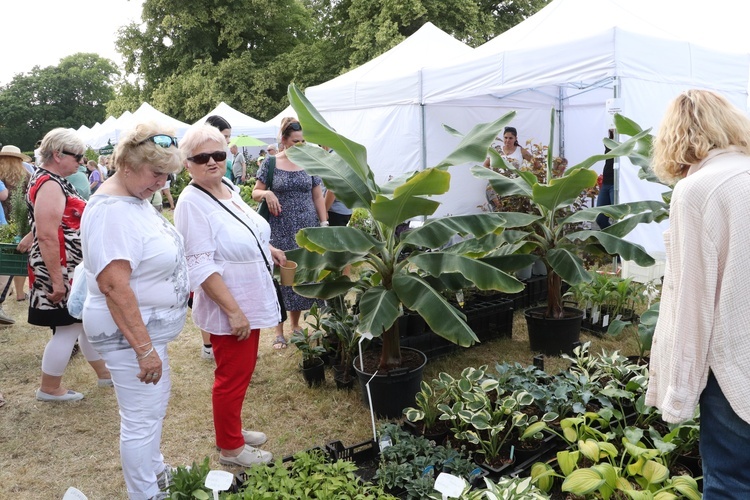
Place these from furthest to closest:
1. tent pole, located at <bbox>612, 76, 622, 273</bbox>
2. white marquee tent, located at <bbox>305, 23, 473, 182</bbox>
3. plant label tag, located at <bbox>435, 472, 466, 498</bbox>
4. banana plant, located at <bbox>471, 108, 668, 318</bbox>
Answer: white marquee tent, located at <bbox>305, 23, 473, 182</bbox>, tent pole, located at <bbox>612, 76, 622, 273</bbox>, banana plant, located at <bbox>471, 108, 668, 318</bbox>, plant label tag, located at <bbox>435, 472, 466, 498</bbox>

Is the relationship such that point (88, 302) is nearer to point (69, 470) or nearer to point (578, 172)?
point (69, 470)

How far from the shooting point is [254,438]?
3.55m

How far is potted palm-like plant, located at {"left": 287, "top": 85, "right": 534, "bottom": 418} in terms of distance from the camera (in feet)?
10.4

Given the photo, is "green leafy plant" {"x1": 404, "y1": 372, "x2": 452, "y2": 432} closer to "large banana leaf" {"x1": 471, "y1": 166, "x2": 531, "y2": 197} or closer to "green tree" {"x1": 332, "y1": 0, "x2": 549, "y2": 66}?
"large banana leaf" {"x1": 471, "y1": 166, "x2": 531, "y2": 197}

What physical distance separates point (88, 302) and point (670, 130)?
2.40 metres

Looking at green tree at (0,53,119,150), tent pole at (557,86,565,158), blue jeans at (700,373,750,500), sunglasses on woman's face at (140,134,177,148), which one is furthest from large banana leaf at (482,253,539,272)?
green tree at (0,53,119,150)

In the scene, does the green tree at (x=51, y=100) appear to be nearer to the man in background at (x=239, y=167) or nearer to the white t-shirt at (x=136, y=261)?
the man in background at (x=239, y=167)

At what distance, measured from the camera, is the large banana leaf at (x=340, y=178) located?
11.6 feet

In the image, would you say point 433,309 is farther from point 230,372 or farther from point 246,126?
point 246,126

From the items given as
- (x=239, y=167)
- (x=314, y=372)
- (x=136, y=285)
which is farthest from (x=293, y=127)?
(x=239, y=167)

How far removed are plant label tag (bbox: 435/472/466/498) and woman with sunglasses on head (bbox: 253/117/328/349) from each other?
3.06 m

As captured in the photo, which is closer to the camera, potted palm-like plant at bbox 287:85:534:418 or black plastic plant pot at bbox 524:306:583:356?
potted palm-like plant at bbox 287:85:534:418

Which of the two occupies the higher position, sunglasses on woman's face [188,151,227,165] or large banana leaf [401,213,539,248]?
sunglasses on woman's face [188,151,227,165]

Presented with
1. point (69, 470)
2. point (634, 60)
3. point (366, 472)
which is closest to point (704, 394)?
point (366, 472)
